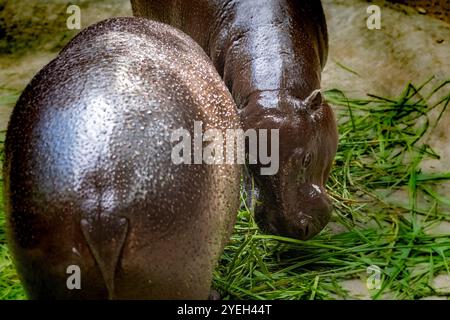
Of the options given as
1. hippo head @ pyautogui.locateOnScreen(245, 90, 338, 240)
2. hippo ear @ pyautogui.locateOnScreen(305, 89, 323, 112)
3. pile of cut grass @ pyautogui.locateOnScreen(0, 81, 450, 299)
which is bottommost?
pile of cut grass @ pyautogui.locateOnScreen(0, 81, 450, 299)

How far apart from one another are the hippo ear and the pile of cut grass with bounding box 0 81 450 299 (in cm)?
62

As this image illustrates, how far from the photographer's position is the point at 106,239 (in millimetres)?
2625

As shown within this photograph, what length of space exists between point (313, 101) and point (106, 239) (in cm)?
167

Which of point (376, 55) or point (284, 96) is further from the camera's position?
point (376, 55)

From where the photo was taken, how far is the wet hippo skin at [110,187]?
264 centimetres

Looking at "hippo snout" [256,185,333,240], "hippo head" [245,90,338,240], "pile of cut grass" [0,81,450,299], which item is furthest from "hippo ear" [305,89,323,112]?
"pile of cut grass" [0,81,450,299]

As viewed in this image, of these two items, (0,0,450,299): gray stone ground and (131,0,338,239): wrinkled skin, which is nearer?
(131,0,338,239): wrinkled skin

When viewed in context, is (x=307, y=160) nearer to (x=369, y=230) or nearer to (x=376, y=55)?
(x=369, y=230)

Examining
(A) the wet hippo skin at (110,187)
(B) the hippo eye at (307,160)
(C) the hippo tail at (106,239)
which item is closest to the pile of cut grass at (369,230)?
(B) the hippo eye at (307,160)

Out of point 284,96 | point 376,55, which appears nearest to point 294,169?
point 284,96

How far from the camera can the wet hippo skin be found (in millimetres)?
2645

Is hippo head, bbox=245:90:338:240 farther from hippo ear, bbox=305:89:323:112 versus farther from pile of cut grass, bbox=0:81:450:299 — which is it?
pile of cut grass, bbox=0:81:450:299

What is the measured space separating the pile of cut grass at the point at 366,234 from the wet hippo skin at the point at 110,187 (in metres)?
0.81
